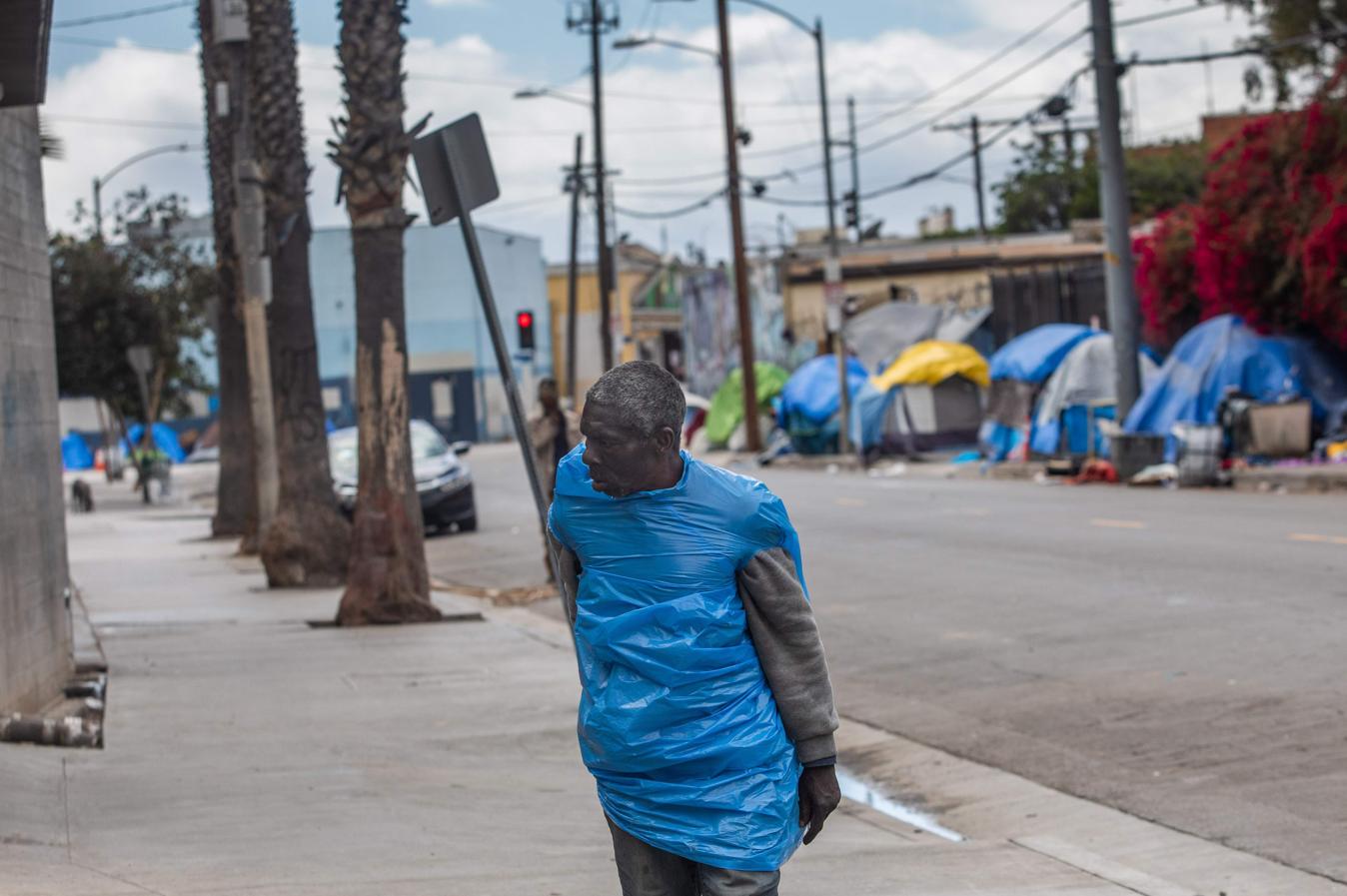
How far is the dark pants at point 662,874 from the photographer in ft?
12.3

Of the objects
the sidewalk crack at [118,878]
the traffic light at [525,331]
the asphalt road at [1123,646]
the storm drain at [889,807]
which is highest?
the traffic light at [525,331]

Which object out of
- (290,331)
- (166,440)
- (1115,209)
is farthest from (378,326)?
(166,440)

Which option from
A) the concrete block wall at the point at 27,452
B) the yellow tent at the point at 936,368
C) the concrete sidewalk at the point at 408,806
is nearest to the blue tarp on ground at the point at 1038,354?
the yellow tent at the point at 936,368

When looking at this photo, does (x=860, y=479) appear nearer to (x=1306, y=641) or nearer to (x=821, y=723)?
(x=1306, y=641)

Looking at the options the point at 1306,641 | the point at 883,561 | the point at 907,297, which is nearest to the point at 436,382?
the point at 907,297

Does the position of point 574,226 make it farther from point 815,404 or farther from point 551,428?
point 551,428

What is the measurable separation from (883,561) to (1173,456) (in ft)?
33.6

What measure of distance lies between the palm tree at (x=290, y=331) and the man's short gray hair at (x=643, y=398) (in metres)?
13.7

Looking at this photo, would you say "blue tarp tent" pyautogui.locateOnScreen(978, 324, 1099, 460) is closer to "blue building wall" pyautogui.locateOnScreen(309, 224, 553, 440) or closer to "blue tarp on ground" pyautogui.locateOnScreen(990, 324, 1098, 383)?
"blue tarp on ground" pyautogui.locateOnScreen(990, 324, 1098, 383)

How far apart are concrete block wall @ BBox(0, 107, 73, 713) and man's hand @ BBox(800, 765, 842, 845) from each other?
5.54 meters

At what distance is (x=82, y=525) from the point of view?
96.9 feet

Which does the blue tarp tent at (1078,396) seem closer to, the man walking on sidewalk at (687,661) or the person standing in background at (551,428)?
the person standing in background at (551,428)

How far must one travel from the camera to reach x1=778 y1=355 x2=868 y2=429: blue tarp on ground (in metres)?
→ 38.8

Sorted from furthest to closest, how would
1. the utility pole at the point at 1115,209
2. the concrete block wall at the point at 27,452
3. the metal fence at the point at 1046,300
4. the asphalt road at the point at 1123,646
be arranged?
the metal fence at the point at 1046,300, the utility pole at the point at 1115,209, the concrete block wall at the point at 27,452, the asphalt road at the point at 1123,646
